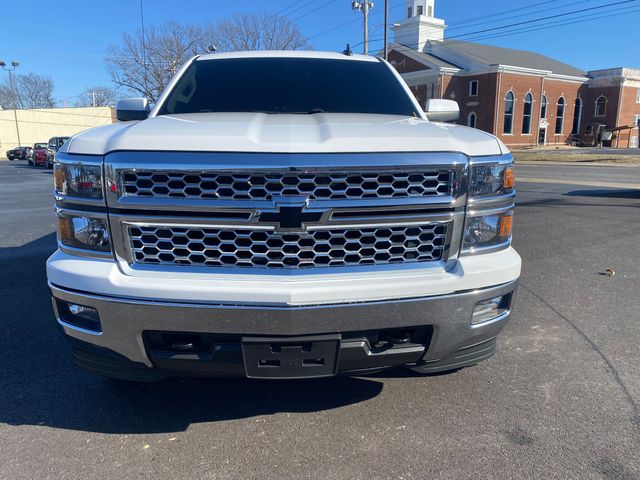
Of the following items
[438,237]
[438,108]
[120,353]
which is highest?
[438,108]

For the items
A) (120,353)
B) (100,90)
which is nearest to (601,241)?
(120,353)

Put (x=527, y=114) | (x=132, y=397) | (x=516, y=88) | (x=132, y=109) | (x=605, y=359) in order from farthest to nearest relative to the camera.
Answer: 1. (x=527, y=114)
2. (x=516, y=88)
3. (x=132, y=109)
4. (x=605, y=359)
5. (x=132, y=397)

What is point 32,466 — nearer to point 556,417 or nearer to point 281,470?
point 281,470

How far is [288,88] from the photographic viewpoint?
3812 mm

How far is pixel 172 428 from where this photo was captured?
2588 millimetres

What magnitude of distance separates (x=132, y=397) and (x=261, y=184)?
1626 mm

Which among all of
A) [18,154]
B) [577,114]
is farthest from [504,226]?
[577,114]

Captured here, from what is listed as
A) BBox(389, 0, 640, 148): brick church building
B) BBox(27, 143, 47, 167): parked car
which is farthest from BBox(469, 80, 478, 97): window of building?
BBox(27, 143, 47, 167): parked car

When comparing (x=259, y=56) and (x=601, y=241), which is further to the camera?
(x=601, y=241)

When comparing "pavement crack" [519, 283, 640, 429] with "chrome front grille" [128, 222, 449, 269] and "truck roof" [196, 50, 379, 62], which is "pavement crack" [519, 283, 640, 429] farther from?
"truck roof" [196, 50, 379, 62]

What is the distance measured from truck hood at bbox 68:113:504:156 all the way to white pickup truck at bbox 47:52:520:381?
1 cm

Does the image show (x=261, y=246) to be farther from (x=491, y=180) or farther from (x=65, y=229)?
(x=491, y=180)

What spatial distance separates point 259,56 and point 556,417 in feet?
11.3

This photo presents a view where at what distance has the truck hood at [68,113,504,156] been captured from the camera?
215 cm
